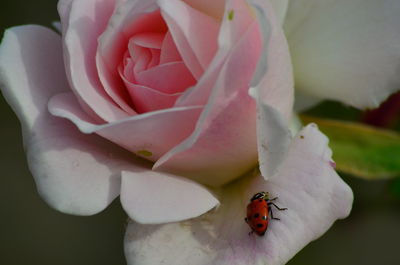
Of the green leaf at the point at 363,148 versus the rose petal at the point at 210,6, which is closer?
the rose petal at the point at 210,6

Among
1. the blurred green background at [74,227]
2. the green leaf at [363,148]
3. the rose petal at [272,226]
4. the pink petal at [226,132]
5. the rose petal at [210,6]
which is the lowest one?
the blurred green background at [74,227]

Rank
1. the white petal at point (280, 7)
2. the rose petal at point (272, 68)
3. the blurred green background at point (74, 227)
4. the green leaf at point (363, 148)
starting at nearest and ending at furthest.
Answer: the rose petal at point (272, 68), the white petal at point (280, 7), the green leaf at point (363, 148), the blurred green background at point (74, 227)

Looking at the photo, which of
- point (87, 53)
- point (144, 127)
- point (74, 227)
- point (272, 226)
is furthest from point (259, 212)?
point (74, 227)

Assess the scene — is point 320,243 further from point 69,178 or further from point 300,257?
point 69,178

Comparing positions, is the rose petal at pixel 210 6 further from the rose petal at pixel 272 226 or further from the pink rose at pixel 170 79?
the rose petal at pixel 272 226

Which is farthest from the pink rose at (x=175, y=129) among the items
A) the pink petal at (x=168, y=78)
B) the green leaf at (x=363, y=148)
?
the green leaf at (x=363, y=148)

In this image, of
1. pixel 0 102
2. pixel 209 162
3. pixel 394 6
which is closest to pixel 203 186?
pixel 209 162

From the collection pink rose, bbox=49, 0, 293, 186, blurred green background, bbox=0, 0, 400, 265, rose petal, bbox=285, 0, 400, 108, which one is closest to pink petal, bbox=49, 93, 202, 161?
pink rose, bbox=49, 0, 293, 186

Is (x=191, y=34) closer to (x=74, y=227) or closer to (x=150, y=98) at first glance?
(x=150, y=98)
